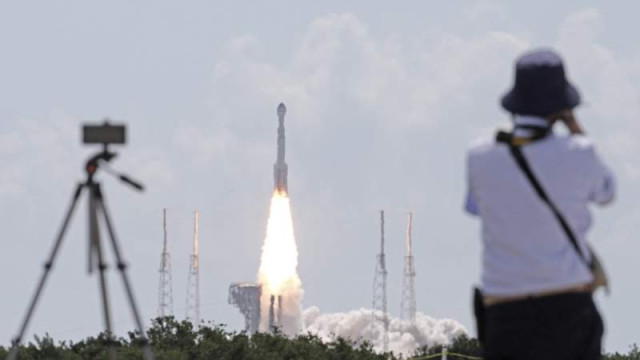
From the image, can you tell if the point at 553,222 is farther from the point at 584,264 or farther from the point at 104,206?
the point at 104,206

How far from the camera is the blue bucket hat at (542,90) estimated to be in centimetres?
1331

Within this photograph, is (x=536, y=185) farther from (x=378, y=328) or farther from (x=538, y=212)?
(x=378, y=328)

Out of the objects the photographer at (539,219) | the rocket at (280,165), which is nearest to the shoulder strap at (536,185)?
the photographer at (539,219)

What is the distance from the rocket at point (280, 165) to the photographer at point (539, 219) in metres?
109

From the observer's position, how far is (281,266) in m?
128

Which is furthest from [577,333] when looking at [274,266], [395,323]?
[395,323]

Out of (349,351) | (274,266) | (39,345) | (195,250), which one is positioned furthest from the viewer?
(195,250)

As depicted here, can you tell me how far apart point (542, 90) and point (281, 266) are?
376 feet

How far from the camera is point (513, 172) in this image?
1312cm

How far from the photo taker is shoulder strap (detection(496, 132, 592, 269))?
12.9m

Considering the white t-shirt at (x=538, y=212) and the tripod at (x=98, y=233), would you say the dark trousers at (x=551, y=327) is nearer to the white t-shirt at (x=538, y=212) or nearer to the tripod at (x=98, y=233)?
the white t-shirt at (x=538, y=212)

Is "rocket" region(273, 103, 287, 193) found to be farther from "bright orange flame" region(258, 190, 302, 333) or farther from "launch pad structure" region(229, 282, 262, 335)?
"launch pad structure" region(229, 282, 262, 335)

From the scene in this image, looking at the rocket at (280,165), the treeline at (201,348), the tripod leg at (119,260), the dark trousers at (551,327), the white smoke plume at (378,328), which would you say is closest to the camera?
the dark trousers at (551,327)

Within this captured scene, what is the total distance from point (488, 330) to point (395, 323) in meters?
168
